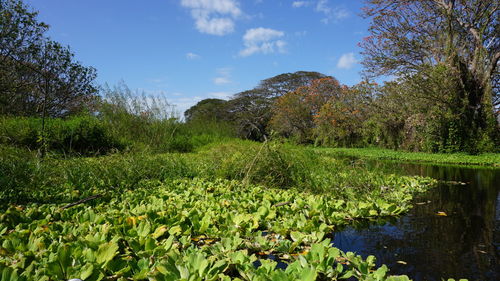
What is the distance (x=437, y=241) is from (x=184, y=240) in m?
1.54

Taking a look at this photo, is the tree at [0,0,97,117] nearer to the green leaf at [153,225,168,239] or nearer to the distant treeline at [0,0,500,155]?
the distant treeline at [0,0,500,155]

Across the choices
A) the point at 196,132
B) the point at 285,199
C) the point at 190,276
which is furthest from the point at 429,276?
the point at 196,132

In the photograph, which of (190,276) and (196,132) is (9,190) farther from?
(196,132)

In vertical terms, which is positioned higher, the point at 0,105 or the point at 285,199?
the point at 0,105

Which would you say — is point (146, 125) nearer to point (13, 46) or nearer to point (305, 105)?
point (13, 46)

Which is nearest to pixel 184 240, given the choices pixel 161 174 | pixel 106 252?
pixel 106 252

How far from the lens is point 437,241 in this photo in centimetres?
194

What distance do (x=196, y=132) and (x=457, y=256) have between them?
737 centimetres

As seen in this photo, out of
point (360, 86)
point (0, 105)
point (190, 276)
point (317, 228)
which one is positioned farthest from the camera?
point (360, 86)

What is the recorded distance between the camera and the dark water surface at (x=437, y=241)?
153cm

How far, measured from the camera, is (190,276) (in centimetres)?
114

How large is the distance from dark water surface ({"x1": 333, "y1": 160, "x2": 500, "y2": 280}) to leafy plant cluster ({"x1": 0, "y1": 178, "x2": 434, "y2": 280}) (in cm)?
16

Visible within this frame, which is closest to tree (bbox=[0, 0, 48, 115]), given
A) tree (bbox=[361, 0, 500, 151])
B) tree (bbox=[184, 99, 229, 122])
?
tree (bbox=[361, 0, 500, 151])

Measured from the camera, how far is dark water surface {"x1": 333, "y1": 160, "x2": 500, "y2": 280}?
153 cm
